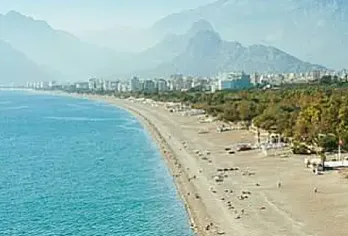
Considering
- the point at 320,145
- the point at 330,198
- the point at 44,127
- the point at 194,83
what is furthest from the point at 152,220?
the point at 194,83

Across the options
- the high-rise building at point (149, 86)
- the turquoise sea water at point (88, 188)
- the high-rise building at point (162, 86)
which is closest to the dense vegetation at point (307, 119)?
the turquoise sea water at point (88, 188)

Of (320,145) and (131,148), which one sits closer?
(320,145)

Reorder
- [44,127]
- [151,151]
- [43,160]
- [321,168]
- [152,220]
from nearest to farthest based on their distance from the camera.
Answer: [152,220]
[321,168]
[43,160]
[151,151]
[44,127]

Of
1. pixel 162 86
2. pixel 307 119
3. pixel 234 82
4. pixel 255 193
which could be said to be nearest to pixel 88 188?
pixel 255 193

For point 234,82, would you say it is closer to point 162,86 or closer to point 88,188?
point 162,86

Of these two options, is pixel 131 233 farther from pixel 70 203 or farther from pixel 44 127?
pixel 44 127

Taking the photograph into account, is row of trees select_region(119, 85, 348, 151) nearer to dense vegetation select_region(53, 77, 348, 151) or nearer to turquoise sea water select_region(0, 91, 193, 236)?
dense vegetation select_region(53, 77, 348, 151)

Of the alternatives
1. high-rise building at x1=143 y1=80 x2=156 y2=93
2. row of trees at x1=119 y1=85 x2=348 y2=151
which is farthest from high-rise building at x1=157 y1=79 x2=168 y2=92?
row of trees at x1=119 y1=85 x2=348 y2=151
